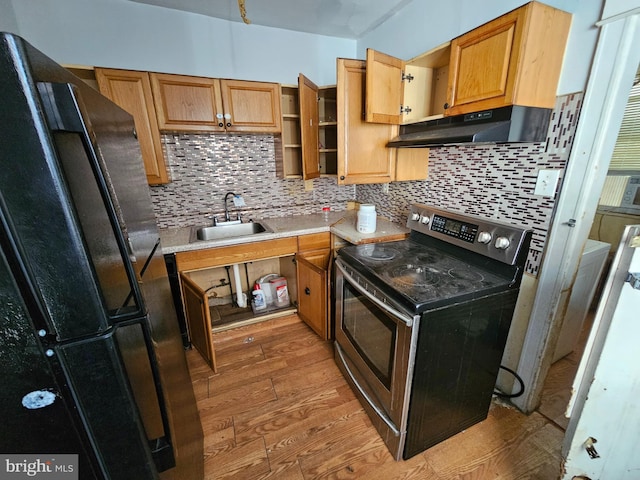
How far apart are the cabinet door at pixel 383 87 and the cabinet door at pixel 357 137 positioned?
16 cm

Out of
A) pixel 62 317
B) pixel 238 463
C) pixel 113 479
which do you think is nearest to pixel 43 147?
pixel 62 317

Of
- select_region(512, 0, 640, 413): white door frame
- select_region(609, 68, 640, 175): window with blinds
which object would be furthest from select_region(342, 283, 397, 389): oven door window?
select_region(609, 68, 640, 175): window with blinds

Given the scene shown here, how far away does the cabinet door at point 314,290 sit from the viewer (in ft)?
6.55

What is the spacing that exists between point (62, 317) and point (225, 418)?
1.34 m

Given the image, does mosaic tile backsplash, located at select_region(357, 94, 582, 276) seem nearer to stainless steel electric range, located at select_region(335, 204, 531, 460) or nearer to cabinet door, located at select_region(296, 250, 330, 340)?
stainless steel electric range, located at select_region(335, 204, 531, 460)

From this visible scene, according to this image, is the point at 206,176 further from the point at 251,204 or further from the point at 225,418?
the point at 225,418

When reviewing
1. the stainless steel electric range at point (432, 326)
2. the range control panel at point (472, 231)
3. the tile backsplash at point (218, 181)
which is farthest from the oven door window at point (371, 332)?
the tile backsplash at point (218, 181)

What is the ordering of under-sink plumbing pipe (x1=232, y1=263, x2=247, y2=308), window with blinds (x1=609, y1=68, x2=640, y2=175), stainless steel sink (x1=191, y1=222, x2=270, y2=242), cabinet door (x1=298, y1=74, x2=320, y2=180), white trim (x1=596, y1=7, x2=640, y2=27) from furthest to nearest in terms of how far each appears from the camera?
under-sink plumbing pipe (x1=232, y1=263, x2=247, y2=308) → stainless steel sink (x1=191, y1=222, x2=270, y2=242) → window with blinds (x1=609, y1=68, x2=640, y2=175) → cabinet door (x1=298, y1=74, x2=320, y2=180) → white trim (x1=596, y1=7, x2=640, y2=27)

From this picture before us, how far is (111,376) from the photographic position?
58cm

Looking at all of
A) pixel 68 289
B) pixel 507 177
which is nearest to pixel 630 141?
pixel 507 177

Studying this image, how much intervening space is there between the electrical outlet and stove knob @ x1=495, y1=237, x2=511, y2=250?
27 cm

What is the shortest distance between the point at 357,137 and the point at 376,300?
3.77 feet

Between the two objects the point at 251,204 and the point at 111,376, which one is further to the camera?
the point at 251,204

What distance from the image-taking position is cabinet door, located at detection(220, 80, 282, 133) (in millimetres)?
1956
